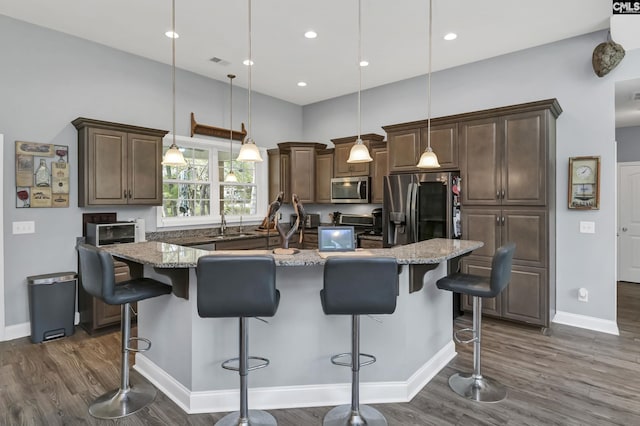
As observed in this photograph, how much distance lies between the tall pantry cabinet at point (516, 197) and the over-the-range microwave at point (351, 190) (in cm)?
154

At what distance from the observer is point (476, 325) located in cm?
274

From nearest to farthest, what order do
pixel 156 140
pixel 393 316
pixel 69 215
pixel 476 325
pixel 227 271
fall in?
pixel 227 271, pixel 393 316, pixel 476 325, pixel 69 215, pixel 156 140

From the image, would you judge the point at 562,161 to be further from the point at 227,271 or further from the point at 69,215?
the point at 69,215

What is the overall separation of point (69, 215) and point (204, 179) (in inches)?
73.1

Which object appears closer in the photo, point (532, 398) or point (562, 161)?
point (532, 398)

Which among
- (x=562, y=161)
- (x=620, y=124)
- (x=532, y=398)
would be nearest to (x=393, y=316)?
(x=532, y=398)

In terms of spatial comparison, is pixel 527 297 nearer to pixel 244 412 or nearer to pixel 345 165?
pixel 345 165

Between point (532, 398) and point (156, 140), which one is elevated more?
point (156, 140)

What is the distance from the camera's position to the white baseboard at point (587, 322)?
3.81 meters

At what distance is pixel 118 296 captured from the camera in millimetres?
2285

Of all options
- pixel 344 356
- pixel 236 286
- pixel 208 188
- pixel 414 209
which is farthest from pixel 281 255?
pixel 208 188

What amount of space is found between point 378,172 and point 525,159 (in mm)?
2012

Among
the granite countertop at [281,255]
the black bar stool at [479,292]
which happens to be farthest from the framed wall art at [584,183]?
the black bar stool at [479,292]

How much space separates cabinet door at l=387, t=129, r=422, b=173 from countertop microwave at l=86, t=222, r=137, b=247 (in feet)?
10.9
